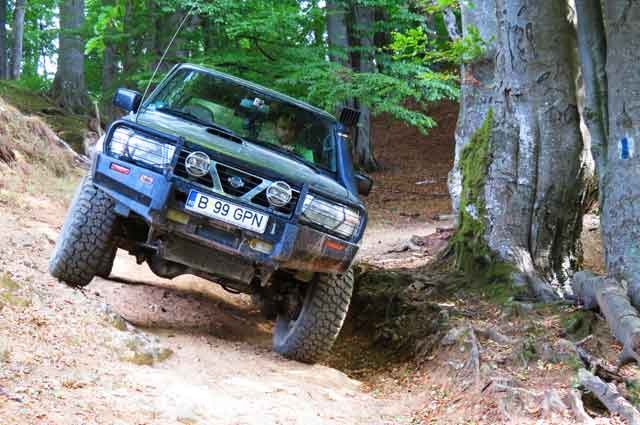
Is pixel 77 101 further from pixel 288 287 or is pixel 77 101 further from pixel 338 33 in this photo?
pixel 288 287

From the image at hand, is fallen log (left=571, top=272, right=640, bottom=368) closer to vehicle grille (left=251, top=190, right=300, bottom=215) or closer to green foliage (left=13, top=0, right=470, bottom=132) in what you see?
vehicle grille (left=251, top=190, right=300, bottom=215)

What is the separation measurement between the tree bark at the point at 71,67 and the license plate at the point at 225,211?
16040 mm

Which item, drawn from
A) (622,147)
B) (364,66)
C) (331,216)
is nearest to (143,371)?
(331,216)

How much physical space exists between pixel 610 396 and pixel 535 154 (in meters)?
3.10

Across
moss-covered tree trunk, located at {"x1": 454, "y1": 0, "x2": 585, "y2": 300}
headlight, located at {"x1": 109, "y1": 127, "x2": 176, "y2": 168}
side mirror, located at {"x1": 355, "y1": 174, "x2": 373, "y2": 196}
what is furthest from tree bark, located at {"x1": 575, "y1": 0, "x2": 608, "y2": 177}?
headlight, located at {"x1": 109, "y1": 127, "x2": 176, "y2": 168}

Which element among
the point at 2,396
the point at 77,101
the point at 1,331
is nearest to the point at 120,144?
the point at 1,331

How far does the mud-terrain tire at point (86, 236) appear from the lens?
5.86m

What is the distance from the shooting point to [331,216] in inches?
226

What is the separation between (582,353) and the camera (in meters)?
5.37

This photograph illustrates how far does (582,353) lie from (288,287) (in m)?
2.46

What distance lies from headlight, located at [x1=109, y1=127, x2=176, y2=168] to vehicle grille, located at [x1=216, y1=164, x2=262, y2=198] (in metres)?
0.37

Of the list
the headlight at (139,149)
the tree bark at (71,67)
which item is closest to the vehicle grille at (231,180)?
the headlight at (139,149)

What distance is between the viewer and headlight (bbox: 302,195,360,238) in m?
5.64

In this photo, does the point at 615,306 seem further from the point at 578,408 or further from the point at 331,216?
the point at 331,216
